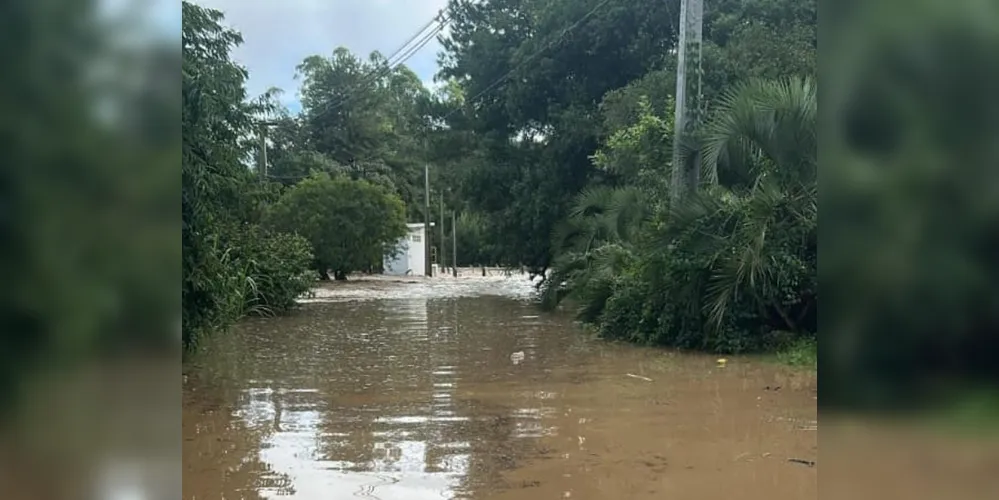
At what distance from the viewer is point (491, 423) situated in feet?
23.0

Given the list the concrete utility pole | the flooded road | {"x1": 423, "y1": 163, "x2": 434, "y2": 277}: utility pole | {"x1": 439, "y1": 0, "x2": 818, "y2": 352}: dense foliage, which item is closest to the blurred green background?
{"x1": 439, "y1": 0, "x2": 818, "y2": 352}: dense foliage

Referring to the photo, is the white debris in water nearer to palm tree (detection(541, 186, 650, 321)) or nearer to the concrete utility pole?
palm tree (detection(541, 186, 650, 321))

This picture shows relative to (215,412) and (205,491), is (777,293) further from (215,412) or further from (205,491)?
(205,491)

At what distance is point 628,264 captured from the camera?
536 inches

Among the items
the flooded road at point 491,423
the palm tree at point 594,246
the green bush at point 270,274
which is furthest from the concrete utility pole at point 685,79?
the green bush at point 270,274

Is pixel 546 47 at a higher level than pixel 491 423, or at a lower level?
higher

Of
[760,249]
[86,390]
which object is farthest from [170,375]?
[760,249]

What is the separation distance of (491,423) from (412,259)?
33.9m

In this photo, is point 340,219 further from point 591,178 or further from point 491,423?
point 491,423

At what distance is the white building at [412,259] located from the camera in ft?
130

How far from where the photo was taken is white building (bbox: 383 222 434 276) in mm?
39562

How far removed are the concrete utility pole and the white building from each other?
87.7 ft

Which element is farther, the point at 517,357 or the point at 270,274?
the point at 270,274

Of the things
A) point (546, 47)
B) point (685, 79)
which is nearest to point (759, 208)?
point (685, 79)
